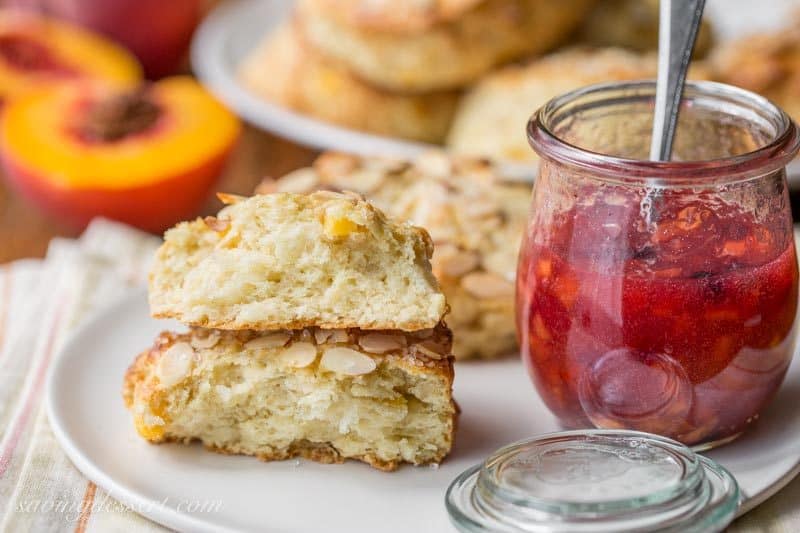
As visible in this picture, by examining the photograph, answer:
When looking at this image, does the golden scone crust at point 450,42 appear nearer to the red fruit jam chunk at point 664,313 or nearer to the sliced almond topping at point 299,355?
the red fruit jam chunk at point 664,313

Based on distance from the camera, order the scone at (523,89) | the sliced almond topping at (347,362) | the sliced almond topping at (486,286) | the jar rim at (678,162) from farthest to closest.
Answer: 1. the scone at (523,89)
2. the sliced almond topping at (486,286)
3. the sliced almond topping at (347,362)
4. the jar rim at (678,162)

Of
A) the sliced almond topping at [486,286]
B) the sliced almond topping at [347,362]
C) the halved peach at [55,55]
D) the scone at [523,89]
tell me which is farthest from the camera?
the halved peach at [55,55]

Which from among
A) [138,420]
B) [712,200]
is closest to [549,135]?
[712,200]

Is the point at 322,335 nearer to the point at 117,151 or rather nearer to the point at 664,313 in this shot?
the point at 664,313

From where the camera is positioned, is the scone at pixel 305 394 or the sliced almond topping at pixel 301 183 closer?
the scone at pixel 305 394

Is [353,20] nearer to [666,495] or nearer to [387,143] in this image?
[387,143]

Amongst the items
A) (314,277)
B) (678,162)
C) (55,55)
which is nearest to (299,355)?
(314,277)

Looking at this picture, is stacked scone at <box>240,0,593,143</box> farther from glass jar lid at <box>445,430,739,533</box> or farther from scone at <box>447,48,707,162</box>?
glass jar lid at <box>445,430,739,533</box>

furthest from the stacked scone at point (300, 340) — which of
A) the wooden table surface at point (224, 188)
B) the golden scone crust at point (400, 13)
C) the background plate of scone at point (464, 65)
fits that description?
the wooden table surface at point (224, 188)
